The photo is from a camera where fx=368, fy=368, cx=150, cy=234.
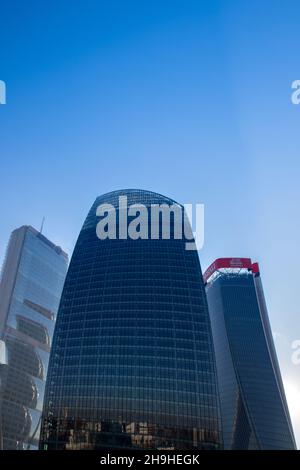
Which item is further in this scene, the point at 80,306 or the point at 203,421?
the point at 80,306

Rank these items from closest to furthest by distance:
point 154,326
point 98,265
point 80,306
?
point 154,326 < point 80,306 < point 98,265

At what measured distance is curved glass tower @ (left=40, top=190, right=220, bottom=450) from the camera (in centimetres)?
11262

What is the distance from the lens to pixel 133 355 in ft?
412

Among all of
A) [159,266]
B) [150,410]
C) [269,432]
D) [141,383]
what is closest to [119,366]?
[141,383]

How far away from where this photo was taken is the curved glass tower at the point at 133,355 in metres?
113

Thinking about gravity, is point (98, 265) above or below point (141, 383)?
above

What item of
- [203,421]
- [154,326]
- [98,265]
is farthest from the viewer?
[98,265]
